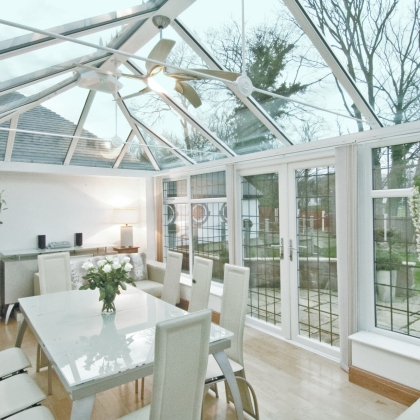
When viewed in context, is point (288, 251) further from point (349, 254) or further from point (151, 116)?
point (151, 116)

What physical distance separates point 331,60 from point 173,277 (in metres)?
2.69

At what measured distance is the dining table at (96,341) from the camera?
69.6 inches

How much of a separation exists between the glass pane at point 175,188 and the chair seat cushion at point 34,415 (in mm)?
4393

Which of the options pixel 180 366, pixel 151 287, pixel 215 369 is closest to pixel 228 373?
pixel 215 369

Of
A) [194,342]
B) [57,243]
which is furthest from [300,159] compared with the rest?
[57,243]

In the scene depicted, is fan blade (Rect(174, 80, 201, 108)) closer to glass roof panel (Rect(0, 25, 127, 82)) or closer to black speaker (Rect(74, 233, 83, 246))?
glass roof panel (Rect(0, 25, 127, 82))

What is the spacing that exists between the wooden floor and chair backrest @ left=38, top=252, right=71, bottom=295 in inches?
30.4

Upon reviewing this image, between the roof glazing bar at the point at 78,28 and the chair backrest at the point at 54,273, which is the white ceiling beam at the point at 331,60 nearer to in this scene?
the roof glazing bar at the point at 78,28

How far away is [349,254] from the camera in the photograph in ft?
10.7

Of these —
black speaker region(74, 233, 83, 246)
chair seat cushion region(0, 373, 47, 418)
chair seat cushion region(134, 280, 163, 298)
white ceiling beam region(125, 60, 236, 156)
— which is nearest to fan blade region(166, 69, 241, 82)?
white ceiling beam region(125, 60, 236, 156)

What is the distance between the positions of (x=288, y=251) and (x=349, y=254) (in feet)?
3.02

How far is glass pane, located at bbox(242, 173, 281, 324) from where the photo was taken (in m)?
4.33

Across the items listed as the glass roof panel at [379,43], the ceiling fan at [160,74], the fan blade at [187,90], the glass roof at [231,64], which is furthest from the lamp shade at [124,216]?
the glass roof panel at [379,43]

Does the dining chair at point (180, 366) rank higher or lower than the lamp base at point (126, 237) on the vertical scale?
lower
